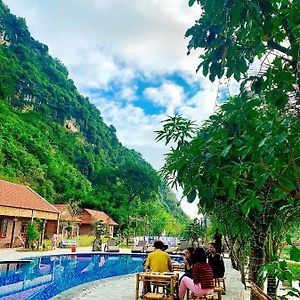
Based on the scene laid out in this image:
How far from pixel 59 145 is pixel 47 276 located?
170 feet

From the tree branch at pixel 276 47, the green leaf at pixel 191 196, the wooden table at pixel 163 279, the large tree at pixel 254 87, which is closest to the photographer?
the large tree at pixel 254 87

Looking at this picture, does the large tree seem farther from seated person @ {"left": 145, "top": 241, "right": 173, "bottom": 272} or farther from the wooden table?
seated person @ {"left": 145, "top": 241, "right": 173, "bottom": 272}

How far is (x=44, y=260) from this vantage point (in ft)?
61.8

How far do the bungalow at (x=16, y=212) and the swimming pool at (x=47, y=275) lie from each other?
171 inches

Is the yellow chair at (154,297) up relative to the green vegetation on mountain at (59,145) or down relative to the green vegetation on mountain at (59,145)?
down

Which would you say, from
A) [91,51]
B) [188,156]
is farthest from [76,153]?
[188,156]

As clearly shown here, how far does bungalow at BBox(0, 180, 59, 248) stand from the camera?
73.9ft

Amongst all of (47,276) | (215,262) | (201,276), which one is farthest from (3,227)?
(201,276)

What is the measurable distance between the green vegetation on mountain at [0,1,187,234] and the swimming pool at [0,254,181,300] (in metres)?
18.7

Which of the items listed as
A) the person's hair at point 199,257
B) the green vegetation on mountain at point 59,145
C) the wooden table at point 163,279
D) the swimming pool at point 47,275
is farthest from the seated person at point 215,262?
the green vegetation on mountain at point 59,145

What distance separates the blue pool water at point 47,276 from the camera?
10045 mm

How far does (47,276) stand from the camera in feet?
44.5

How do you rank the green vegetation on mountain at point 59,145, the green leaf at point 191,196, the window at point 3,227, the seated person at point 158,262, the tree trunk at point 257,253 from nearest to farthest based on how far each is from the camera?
the green leaf at point 191,196 < the tree trunk at point 257,253 < the seated person at point 158,262 < the window at point 3,227 < the green vegetation on mountain at point 59,145

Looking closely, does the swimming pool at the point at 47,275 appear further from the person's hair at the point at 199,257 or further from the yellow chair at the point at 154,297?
the person's hair at the point at 199,257
